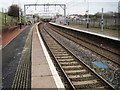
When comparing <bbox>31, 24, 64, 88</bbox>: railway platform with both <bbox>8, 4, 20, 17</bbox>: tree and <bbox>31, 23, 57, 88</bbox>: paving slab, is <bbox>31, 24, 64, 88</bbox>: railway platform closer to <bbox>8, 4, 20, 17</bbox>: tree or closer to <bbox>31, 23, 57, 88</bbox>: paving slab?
<bbox>31, 23, 57, 88</bbox>: paving slab

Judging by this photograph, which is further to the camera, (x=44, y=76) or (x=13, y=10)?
(x=13, y=10)

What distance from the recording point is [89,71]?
11.0 meters

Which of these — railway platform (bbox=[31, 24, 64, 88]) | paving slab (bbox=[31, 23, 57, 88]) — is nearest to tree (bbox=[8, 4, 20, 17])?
paving slab (bbox=[31, 23, 57, 88])

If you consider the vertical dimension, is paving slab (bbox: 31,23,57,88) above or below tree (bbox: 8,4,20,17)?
below

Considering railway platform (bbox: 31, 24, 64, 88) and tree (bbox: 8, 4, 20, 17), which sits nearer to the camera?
railway platform (bbox: 31, 24, 64, 88)

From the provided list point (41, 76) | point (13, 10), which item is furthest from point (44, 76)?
→ point (13, 10)

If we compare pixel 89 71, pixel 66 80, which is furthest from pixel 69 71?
pixel 66 80

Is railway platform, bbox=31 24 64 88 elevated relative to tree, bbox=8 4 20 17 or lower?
lower

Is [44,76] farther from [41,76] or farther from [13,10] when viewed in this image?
[13,10]

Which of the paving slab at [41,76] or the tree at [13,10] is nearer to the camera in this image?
the paving slab at [41,76]

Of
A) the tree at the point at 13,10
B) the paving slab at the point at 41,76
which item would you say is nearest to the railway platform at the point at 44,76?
the paving slab at the point at 41,76

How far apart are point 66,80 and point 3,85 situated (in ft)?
8.09

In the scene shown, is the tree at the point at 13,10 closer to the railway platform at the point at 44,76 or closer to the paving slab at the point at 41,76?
the paving slab at the point at 41,76

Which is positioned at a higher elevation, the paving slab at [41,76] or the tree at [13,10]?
the tree at [13,10]
